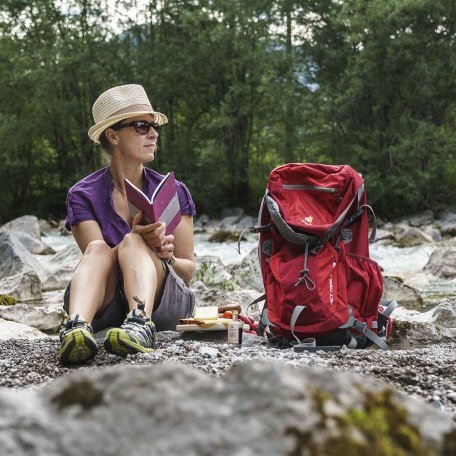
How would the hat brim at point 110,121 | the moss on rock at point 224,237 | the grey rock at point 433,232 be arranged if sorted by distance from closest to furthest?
the hat brim at point 110,121 < the grey rock at point 433,232 < the moss on rock at point 224,237

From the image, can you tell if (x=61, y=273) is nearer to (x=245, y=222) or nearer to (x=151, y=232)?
(x=151, y=232)

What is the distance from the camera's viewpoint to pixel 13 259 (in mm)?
10641

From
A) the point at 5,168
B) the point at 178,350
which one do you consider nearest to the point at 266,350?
the point at 178,350

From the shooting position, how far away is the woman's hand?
12.7ft

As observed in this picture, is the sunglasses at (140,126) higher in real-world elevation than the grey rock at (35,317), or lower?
higher

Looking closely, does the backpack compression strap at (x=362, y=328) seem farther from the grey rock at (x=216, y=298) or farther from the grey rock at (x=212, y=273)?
the grey rock at (x=212, y=273)

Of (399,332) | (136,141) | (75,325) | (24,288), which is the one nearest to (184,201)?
(136,141)

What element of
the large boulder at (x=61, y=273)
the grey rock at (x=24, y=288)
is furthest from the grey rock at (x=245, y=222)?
the grey rock at (x=24, y=288)

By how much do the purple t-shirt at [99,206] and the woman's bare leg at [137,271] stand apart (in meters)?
0.40

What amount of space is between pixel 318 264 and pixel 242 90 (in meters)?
20.8

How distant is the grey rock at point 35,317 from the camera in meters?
6.14

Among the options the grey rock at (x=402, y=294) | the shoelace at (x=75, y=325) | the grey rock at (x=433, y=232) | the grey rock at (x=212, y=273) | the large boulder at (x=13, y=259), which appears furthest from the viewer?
the grey rock at (x=433, y=232)

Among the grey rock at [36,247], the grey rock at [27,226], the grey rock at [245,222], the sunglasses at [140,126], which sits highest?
the sunglasses at [140,126]

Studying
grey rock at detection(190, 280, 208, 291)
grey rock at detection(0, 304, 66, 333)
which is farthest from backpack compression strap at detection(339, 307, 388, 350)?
grey rock at detection(190, 280, 208, 291)
